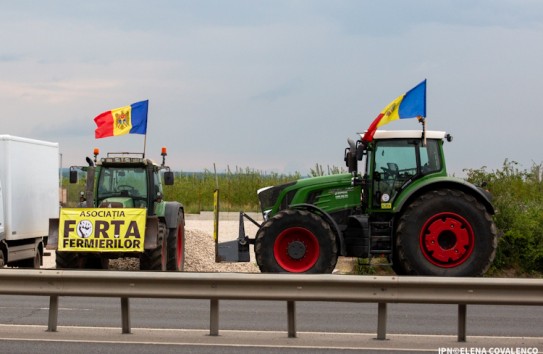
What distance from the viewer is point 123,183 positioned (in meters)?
22.4

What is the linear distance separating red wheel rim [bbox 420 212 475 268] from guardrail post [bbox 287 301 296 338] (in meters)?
6.91

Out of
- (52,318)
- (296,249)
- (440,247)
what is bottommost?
(52,318)

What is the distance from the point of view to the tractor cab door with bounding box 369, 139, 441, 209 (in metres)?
18.4

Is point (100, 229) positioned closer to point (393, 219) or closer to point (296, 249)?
point (296, 249)

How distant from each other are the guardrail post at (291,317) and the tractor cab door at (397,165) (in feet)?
24.2

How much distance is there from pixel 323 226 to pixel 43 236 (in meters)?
9.96

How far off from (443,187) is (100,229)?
22.0ft

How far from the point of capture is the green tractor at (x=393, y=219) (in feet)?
58.3

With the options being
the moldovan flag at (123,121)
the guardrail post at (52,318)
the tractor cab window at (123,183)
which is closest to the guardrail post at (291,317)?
the guardrail post at (52,318)

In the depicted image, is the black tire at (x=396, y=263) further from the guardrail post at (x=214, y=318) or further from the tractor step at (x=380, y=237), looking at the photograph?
the guardrail post at (x=214, y=318)

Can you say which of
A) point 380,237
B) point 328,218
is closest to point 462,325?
point 380,237

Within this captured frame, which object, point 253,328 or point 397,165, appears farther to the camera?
point 397,165

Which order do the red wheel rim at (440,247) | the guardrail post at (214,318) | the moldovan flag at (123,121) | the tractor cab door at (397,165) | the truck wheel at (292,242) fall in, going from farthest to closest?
the moldovan flag at (123,121), the tractor cab door at (397,165), the truck wheel at (292,242), the red wheel rim at (440,247), the guardrail post at (214,318)

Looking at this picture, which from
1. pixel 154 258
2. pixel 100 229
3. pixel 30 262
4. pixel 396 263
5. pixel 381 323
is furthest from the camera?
pixel 30 262
